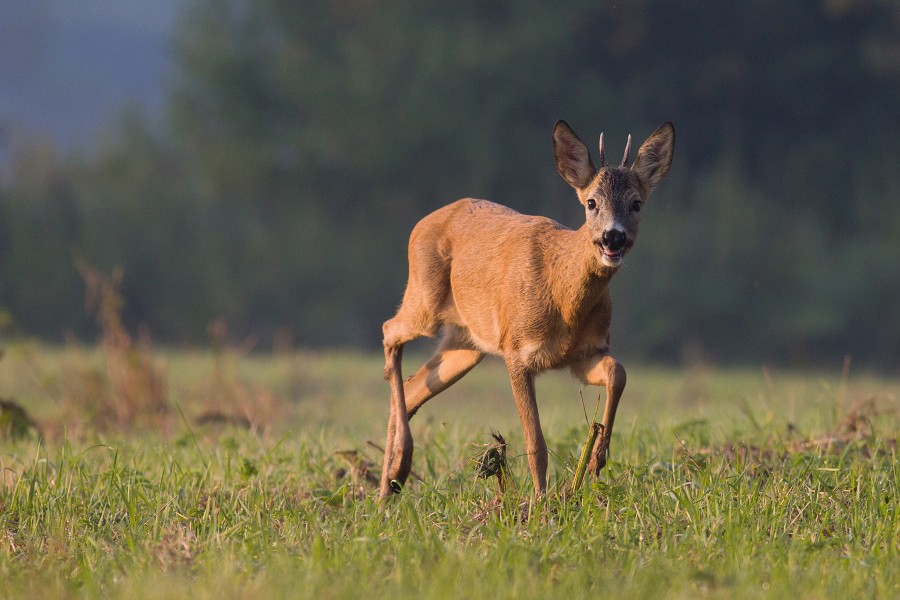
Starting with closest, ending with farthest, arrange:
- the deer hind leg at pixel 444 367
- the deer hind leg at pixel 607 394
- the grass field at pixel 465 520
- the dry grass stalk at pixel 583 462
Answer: the grass field at pixel 465 520, the dry grass stalk at pixel 583 462, the deer hind leg at pixel 607 394, the deer hind leg at pixel 444 367

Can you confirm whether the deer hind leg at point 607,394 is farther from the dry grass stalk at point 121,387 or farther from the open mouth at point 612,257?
the dry grass stalk at point 121,387

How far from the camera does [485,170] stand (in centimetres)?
2839

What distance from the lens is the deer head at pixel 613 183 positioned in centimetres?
552

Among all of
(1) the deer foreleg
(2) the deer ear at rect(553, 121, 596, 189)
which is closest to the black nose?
(2) the deer ear at rect(553, 121, 596, 189)

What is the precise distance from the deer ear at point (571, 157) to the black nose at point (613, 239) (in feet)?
1.56

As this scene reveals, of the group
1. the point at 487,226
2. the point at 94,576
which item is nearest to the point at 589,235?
the point at 487,226

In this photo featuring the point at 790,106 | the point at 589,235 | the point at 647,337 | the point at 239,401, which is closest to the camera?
the point at 589,235

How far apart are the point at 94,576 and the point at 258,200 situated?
2650 cm

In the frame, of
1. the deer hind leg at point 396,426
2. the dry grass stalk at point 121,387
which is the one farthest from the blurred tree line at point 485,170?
the deer hind leg at point 396,426

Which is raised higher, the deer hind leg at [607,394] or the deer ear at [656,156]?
the deer ear at [656,156]

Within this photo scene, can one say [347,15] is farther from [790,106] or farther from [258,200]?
[790,106]

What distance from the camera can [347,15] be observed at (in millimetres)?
30734

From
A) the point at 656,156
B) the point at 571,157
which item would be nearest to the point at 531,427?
the point at 571,157

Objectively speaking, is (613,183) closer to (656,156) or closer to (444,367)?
(656,156)
